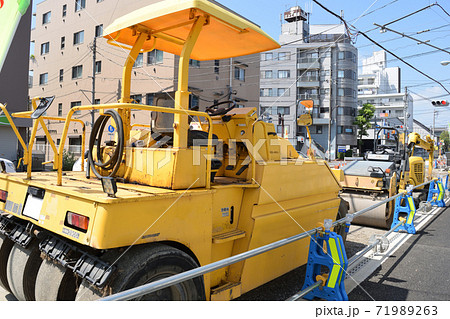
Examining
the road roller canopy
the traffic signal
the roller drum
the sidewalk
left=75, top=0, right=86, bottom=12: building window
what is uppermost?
left=75, top=0, right=86, bottom=12: building window

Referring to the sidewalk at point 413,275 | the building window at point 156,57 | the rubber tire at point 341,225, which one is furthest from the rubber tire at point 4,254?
the building window at point 156,57

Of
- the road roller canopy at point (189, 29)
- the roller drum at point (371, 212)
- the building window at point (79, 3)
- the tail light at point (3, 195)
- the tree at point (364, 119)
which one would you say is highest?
the building window at point (79, 3)

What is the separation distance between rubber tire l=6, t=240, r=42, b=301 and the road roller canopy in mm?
2565

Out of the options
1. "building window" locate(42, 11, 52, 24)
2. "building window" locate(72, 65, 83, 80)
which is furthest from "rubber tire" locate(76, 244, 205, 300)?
"building window" locate(42, 11, 52, 24)

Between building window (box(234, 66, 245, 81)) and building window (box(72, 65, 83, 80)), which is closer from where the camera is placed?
building window (box(234, 66, 245, 81))

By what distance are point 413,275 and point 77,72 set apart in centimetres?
3022

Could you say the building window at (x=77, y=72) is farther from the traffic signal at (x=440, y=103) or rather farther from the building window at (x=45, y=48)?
the traffic signal at (x=440, y=103)

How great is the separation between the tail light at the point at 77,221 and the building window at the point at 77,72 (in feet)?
97.0

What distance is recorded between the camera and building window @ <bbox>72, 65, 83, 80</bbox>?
29317 mm

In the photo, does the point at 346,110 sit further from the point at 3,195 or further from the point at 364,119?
the point at 3,195

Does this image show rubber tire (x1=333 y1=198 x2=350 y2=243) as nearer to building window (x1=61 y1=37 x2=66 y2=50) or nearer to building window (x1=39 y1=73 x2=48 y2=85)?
building window (x1=61 y1=37 x2=66 y2=50)

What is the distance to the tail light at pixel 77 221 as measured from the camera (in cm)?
262

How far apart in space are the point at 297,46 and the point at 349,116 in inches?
481
